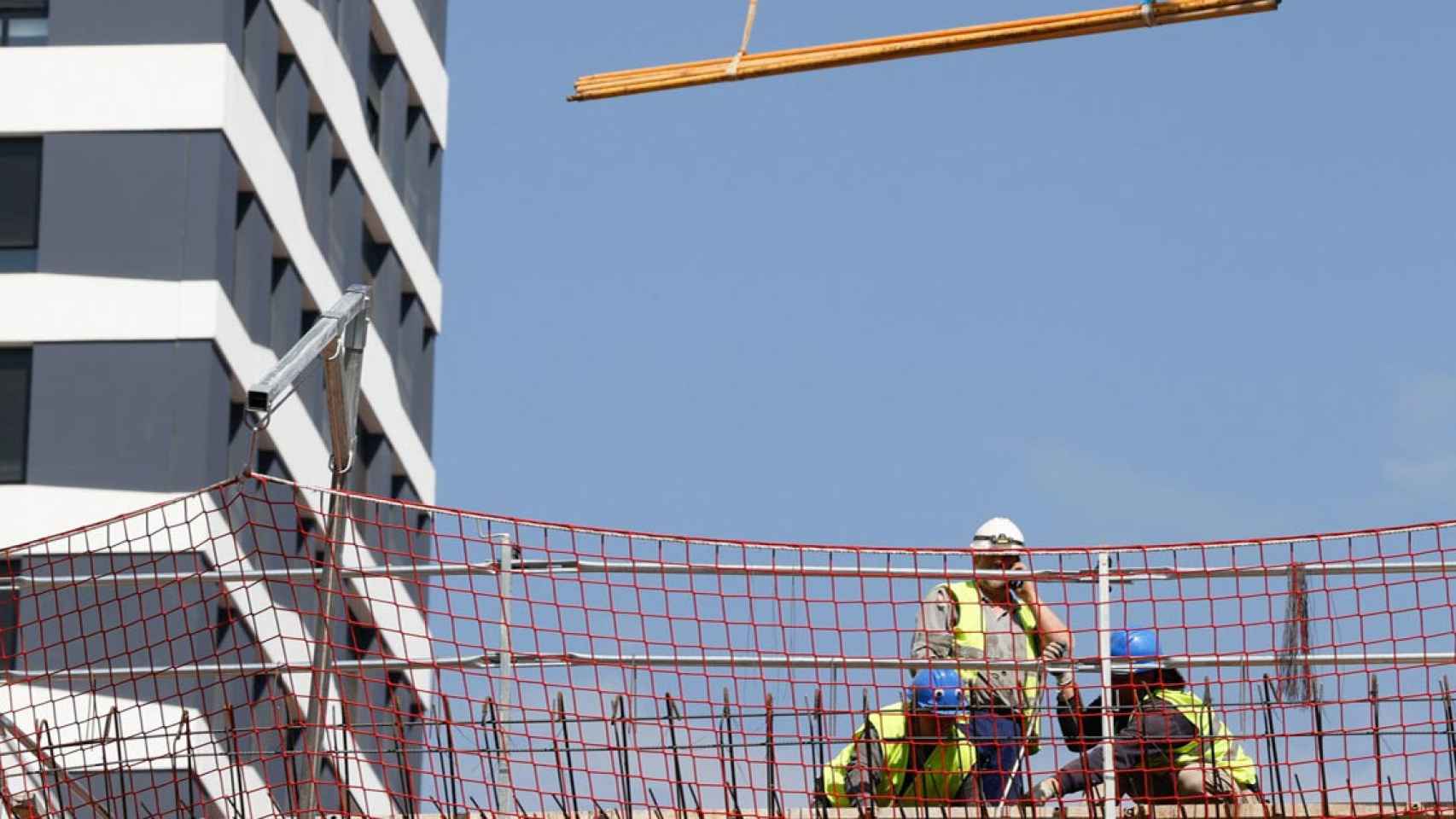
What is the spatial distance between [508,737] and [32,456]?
21.0m

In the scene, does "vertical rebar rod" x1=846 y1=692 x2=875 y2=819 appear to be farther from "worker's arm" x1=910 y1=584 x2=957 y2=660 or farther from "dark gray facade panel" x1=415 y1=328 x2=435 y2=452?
"dark gray facade panel" x1=415 y1=328 x2=435 y2=452

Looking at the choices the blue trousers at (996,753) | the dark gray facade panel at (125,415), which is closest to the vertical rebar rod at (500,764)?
the blue trousers at (996,753)

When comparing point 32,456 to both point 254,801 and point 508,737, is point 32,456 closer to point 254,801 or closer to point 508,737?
point 254,801

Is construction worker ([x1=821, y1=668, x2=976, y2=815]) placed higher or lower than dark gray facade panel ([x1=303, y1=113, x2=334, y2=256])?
lower

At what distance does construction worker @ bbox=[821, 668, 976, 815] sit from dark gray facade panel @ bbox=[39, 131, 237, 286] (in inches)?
853

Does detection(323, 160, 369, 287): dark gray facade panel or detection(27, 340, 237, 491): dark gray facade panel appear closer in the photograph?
detection(27, 340, 237, 491): dark gray facade panel

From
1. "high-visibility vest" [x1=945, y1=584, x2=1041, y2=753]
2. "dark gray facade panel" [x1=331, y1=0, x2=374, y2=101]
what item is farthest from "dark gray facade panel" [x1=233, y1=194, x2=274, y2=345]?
"high-visibility vest" [x1=945, y1=584, x2=1041, y2=753]

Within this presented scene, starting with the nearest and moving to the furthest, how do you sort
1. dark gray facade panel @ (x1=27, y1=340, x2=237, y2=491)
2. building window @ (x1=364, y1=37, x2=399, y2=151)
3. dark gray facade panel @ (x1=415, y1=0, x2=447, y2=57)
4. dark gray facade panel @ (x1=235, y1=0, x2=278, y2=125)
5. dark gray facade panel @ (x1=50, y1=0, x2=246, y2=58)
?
dark gray facade panel @ (x1=27, y1=340, x2=237, y2=491)
dark gray facade panel @ (x1=50, y1=0, x2=246, y2=58)
dark gray facade panel @ (x1=235, y1=0, x2=278, y2=125)
building window @ (x1=364, y1=37, x2=399, y2=151)
dark gray facade panel @ (x1=415, y1=0, x2=447, y2=57)

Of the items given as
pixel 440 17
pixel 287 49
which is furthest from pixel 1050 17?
pixel 440 17

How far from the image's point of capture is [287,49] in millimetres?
36312

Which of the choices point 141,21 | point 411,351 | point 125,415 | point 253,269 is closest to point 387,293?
point 411,351

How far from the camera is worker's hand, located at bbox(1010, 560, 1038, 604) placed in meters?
12.8

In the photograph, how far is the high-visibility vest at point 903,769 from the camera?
40.4 feet

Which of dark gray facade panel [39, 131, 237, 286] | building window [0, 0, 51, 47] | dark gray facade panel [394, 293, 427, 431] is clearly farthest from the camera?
dark gray facade panel [394, 293, 427, 431]
